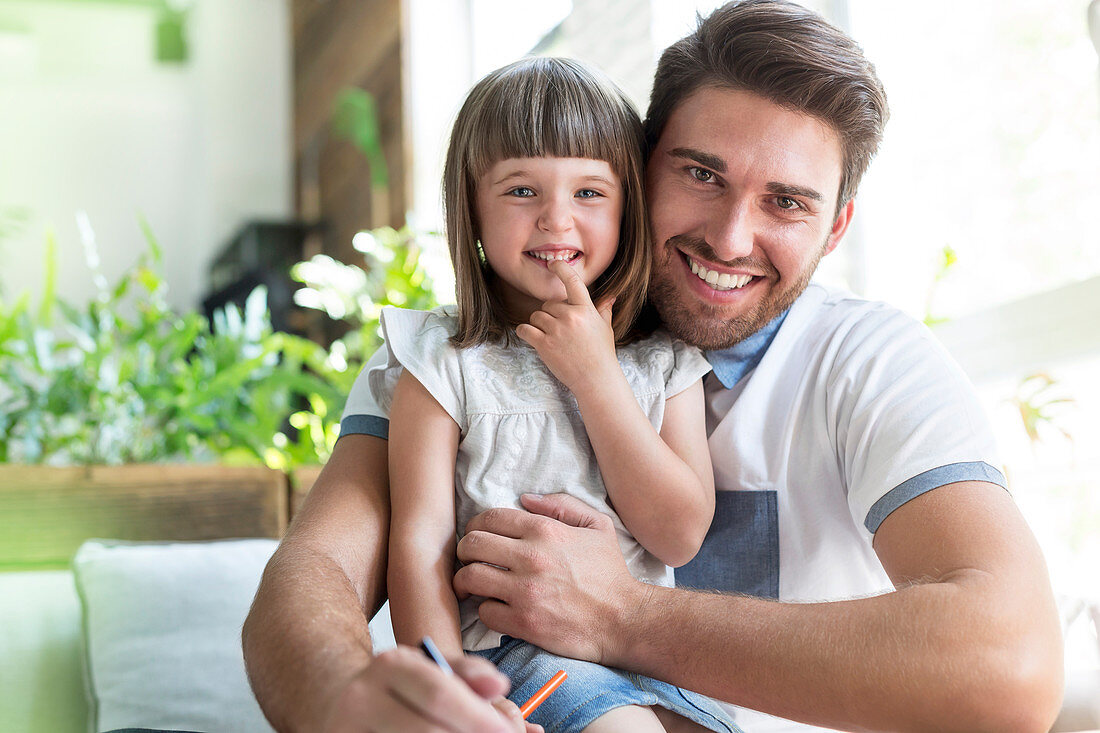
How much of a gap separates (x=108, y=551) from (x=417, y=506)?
3.10 ft

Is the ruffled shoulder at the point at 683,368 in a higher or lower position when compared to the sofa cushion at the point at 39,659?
higher

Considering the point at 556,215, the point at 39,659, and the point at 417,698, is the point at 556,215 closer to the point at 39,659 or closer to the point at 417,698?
Answer: the point at 417,698

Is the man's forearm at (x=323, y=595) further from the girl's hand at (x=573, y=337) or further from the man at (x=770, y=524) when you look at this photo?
the girl's hand at (x=573, y=337)

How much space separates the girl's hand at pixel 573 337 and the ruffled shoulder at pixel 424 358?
0.11m

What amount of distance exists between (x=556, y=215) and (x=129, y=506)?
1495mm

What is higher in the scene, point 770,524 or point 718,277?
point 718,277

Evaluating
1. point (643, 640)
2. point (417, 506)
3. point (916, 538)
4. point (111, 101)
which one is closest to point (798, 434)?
A: point (916, 538)

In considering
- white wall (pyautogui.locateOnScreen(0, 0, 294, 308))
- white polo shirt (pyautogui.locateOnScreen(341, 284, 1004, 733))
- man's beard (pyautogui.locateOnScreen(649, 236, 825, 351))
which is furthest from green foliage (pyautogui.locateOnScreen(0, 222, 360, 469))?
white wall (pyautogui.locateOnScreen(0, 0, 294, 308))

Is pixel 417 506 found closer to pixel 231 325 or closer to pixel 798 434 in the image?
pixel 798 434

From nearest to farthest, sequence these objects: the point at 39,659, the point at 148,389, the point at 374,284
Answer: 1. the point at 39,659
2. the point at 148,389
3. the point at 374,284

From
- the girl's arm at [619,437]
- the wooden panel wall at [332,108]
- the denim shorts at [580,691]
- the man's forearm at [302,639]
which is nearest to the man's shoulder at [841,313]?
the girl's arm at [619,437]

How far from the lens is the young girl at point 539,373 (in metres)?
1.20

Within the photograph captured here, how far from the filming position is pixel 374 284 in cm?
311

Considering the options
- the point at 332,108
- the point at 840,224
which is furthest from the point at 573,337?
the point at 332,108
